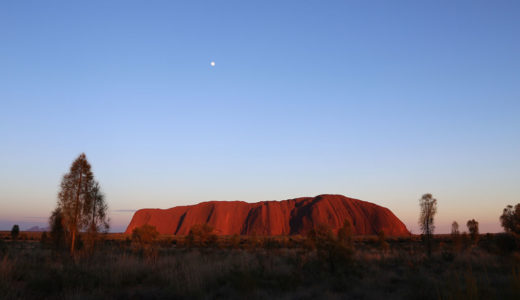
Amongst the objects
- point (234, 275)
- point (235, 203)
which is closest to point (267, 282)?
point (234, 275)

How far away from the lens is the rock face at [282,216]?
10519 cm

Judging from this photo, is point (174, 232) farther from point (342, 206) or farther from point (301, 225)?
point (342, 206)

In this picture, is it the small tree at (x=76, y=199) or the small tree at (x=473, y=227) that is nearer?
the small tree at (x=76, y=199)

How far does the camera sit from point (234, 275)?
9.41 metres

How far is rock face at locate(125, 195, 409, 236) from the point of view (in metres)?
105

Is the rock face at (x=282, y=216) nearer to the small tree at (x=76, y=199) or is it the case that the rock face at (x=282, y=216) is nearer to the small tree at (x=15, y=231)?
the small tree at (x=15, y=231)

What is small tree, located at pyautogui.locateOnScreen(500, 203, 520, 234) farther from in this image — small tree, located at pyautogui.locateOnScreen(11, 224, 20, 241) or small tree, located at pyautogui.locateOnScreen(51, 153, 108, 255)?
small tree, located at pyautogui.locateOnScreen(11, 224, 20, 241)

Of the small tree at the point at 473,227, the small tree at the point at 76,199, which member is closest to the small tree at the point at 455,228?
the small tree at the point at 473,227

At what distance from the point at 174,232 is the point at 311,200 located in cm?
5288

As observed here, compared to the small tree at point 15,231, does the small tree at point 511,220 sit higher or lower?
higher

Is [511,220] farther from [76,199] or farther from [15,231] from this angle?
[15,231]

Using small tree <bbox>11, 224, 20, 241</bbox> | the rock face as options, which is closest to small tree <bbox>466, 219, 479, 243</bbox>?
the rock face

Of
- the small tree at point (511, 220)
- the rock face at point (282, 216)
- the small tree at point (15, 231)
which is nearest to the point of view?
the small tree at point (511, 220)

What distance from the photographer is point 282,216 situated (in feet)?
374
